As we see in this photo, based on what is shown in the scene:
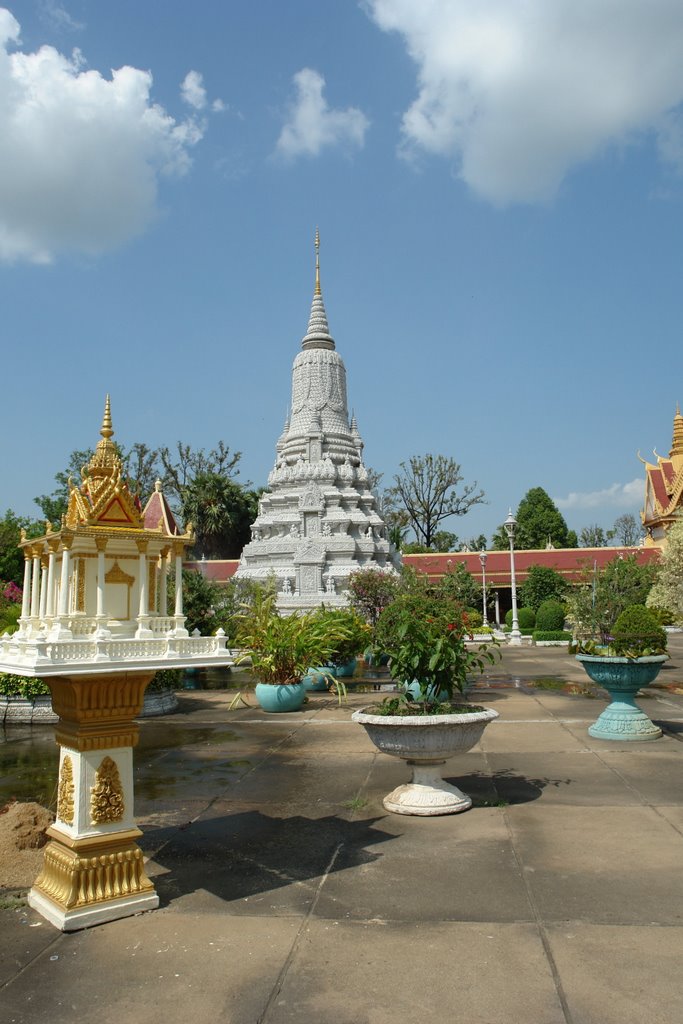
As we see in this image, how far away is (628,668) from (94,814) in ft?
27.3

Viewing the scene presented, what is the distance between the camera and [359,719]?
8.21 m

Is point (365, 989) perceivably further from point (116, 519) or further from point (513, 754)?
point (513, 754)

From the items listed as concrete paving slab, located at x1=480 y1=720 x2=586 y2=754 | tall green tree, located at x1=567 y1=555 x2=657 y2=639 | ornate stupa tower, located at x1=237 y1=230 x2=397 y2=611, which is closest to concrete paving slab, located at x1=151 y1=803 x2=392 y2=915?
concrete paving slab, located at x1=480 y1=720 x2=586 y2=754

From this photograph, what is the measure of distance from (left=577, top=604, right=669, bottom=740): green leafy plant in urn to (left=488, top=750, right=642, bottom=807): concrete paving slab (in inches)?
49.3

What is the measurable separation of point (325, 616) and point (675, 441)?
4060 cm

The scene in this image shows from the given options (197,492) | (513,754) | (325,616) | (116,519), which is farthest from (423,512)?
(116,519)

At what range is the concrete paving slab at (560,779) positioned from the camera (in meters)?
8.59

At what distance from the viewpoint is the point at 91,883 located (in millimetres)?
5707

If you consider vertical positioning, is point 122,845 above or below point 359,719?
below

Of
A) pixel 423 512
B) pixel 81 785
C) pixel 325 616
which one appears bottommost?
pixel 81 785

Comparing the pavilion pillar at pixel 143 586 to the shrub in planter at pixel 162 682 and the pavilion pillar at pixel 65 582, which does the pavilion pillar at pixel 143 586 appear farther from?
the shrub in planter at pixel 162 682

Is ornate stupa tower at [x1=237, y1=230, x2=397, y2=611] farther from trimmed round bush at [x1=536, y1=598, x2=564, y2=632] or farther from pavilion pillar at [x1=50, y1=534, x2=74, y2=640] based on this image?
pavilion pillar at [x1=50, y1=534, x2=74, y2=640]

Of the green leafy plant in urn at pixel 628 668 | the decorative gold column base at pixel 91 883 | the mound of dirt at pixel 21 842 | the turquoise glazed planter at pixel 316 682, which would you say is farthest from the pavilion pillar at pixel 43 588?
the turquoise glazed planter at pixel 316 682

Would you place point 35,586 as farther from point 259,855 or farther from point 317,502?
point 317,502
